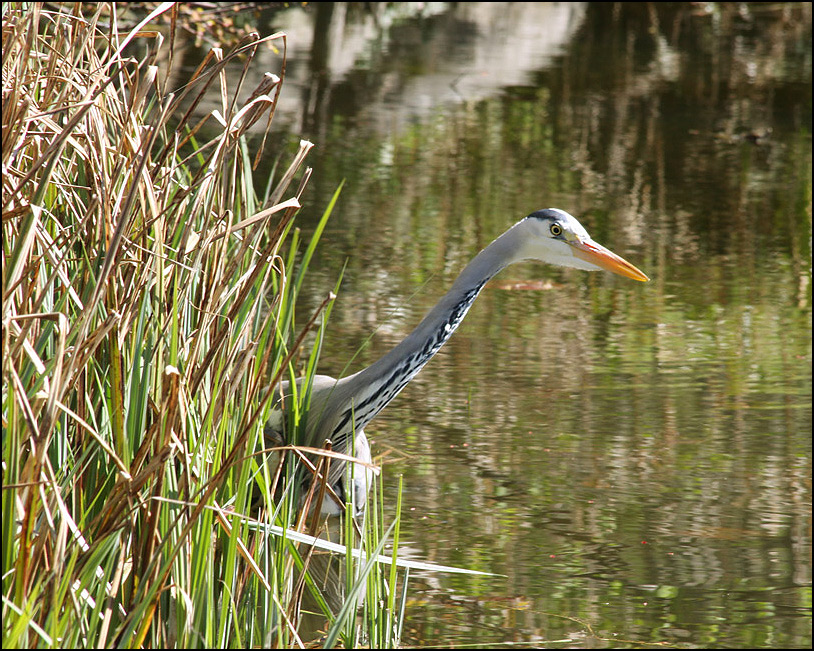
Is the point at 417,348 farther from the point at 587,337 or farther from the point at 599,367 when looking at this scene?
the point at 587,337

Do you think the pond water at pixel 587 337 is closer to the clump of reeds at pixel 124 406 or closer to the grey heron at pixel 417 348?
the grey heron at pixel 417 348

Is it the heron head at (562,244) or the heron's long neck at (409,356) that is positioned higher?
the heron head at (562,244)

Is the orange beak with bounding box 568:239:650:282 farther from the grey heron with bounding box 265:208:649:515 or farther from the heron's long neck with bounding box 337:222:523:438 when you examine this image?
the heron's long neck with bounding box 337:222:523:438

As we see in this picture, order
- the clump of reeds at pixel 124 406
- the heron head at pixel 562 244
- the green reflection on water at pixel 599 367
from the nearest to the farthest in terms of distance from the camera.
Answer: the clump of reeds at pixel 124 406, the green reflection on water at pixel 599 367, the heron head at pixel 562 244

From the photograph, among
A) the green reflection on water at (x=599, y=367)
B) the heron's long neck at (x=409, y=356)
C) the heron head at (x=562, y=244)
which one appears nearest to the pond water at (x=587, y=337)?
the green reflection on water at (x=599, y=367)

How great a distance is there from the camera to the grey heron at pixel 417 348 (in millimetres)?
3158

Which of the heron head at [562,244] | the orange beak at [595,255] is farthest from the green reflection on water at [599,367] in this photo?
the orange beak at [595,255]

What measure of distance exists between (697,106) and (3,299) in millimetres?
8448

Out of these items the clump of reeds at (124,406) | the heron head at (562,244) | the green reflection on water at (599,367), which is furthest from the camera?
the heron head at (562,244)

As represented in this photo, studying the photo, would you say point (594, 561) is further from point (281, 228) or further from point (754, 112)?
point (754, 112)

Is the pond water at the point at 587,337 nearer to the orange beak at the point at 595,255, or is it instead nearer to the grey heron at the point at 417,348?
the grey heron at the point at 417,348

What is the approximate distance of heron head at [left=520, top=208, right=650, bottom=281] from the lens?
334 cm

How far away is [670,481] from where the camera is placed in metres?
3.70

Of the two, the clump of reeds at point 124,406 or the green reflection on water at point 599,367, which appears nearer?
the clump of reeds at point 124,406
